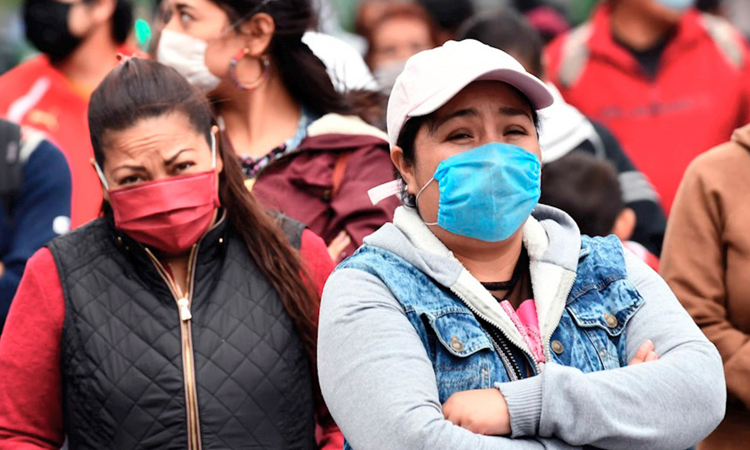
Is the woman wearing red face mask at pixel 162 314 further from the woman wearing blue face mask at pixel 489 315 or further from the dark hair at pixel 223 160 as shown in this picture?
the woman wearing blue face mask at pixel 489 315

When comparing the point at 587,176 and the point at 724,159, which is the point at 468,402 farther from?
the point at 587,176

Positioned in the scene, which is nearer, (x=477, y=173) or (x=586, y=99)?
(x=477, y=173)

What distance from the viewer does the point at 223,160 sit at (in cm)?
418

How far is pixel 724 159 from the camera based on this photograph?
4406mm

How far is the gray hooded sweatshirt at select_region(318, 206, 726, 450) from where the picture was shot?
9.82 ft

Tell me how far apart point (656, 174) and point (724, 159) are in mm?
2905

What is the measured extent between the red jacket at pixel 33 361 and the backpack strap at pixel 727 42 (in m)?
4.45

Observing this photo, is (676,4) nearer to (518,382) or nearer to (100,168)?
(100,168)

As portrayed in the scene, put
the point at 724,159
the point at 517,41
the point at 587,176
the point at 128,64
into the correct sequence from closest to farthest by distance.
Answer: the point at 128,64
the point at 724,159
the point at 587,176
the point at 517,41

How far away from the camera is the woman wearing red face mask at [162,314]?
3.73 m

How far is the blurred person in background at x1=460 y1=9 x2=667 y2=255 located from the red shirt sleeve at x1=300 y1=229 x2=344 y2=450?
1874 mm

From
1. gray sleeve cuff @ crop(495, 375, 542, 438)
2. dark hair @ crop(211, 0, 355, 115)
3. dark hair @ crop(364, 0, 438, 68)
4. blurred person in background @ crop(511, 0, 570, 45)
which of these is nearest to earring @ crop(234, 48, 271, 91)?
dark hair @ crop(211, 0, 355, 115)

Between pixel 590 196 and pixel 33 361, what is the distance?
8.15 feet

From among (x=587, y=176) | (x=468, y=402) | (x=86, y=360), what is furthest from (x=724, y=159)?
(x=86, y=360)
